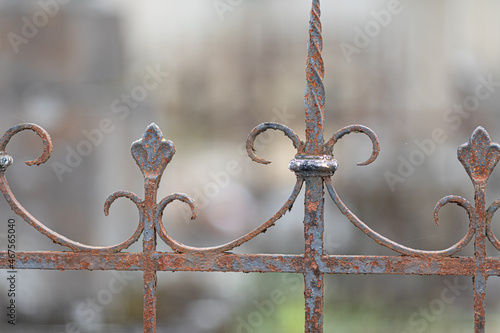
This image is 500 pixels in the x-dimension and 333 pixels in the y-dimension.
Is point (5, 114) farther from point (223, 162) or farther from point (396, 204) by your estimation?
point (396, 204)

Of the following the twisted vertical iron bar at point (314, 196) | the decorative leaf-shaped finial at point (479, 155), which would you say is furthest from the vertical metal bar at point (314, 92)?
the decorative leaf-shaped finial at point (479, 155)

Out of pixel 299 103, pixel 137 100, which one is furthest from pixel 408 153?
pixel 137 100

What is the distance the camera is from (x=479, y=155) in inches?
47.4

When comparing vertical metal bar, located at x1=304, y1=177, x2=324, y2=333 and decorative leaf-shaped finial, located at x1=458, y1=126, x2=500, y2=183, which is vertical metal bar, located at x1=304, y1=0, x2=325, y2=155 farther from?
decorative leaf-shaped finial, located at x1=458, y1=126, x2=500, y2=183

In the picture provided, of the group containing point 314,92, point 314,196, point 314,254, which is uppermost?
point 314,92

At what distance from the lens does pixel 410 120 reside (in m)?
4.34

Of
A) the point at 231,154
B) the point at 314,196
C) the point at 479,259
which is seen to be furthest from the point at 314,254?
the point at 231,154

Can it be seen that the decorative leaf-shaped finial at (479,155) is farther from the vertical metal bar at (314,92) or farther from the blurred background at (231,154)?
the blurred background at (231,154)

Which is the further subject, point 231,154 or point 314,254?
point 231,154

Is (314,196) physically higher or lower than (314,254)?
higher

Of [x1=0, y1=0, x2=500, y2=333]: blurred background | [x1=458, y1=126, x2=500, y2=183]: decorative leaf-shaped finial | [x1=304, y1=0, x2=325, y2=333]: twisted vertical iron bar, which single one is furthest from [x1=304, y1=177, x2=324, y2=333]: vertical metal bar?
[x1=0, y1=0, x2=500, y2=333]: blurred background

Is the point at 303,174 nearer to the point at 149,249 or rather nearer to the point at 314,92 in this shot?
the point at 314,92

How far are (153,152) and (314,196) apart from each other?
38 centimetres

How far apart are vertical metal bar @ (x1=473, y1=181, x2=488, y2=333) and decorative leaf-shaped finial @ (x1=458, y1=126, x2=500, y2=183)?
0.07 feet
